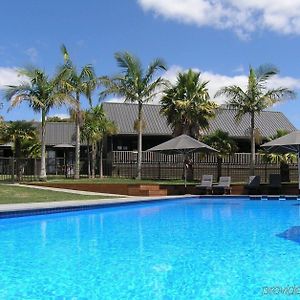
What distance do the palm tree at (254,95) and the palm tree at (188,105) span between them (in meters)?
1.93

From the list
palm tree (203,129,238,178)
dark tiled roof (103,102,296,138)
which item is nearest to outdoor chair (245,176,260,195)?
palm tree (203,129,238,178)

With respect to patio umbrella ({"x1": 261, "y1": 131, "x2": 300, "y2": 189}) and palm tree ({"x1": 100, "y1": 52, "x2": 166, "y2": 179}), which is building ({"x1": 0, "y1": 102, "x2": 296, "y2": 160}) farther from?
patio umbrella ({"x1": 261, "y1": 131, "x2": 300, "y2": 189})

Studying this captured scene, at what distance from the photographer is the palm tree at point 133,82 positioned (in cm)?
2683

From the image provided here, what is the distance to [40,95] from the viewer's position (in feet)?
77.9

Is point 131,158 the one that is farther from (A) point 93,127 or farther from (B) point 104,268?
(B) point 104,268

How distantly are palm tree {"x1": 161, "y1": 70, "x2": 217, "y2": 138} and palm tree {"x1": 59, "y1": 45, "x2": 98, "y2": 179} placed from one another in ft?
15.4

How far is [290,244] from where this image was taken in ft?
29.9

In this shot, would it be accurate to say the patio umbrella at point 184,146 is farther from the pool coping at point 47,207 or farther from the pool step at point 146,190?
the pool coping at point 47,207

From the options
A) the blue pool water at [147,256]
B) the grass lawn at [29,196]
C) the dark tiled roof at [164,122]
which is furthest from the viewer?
the dark tiled roof at [164,122]

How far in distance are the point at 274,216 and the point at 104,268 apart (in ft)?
28.9

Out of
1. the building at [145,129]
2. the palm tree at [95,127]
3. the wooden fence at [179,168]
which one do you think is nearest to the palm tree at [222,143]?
the wooden fence at [179,168]

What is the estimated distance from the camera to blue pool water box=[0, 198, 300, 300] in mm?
5879

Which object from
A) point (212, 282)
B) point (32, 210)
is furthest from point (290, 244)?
point (32, 210)

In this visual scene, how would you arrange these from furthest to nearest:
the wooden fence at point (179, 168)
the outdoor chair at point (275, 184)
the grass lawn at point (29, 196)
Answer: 1. the wooden fence at point (179, 168)
2. the outdoor chair at point (275, 184)
3. the grass lawn at point (29, 196)
